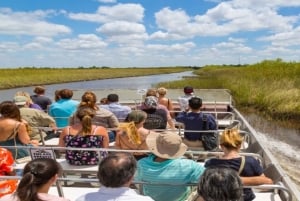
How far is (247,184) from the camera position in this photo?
348 cm

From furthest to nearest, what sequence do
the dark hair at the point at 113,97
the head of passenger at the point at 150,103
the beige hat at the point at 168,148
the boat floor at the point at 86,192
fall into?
the dark hair at the point at 113,97 < the head of passenger at the point at 150,103 < the boat floor at the point at 86,192 < the beige hat at the point at 168,148

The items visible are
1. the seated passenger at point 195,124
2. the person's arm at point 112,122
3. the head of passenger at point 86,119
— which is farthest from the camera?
the person's arm at point 112,122

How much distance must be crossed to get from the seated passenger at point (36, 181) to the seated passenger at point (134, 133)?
7.22 feet

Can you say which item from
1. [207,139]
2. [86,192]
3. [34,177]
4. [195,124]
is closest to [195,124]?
[195,124]

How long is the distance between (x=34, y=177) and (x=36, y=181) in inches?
1.2

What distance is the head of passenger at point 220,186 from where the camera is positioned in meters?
2.35

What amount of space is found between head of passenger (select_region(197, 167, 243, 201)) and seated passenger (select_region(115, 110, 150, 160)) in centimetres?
244

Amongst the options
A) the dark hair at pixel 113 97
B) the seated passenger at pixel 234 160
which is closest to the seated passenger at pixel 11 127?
the dark hair at pixel 113 97

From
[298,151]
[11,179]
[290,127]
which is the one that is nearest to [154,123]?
[11,179]

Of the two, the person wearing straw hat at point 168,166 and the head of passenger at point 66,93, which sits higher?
the head of passenger at point 66,93

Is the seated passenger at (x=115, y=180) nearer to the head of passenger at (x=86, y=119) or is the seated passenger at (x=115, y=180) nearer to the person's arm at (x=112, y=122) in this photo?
the head of passenger at (x=86, y=119)

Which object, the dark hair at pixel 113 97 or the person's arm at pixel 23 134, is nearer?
the person's arm at pixel 23 134

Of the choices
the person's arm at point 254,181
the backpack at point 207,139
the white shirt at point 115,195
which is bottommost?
the backpack at point 207,139

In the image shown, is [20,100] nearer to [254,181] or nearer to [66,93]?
[66,93]
